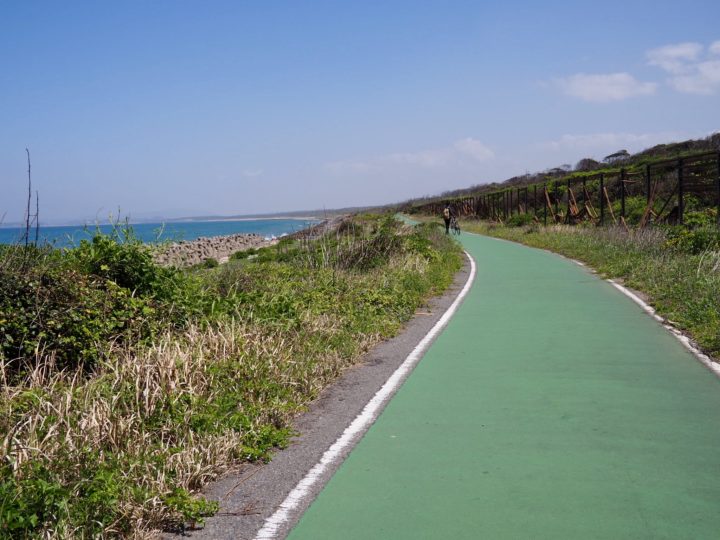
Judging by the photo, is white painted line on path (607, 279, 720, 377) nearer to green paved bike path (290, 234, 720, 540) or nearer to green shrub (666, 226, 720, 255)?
green paved bike path (290, 234, 720, 540)

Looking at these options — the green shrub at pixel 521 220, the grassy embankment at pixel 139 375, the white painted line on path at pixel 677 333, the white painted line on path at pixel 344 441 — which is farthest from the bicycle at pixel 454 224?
the white painted line on path at pixel 344 441

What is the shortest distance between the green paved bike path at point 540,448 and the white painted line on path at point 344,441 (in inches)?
5.3

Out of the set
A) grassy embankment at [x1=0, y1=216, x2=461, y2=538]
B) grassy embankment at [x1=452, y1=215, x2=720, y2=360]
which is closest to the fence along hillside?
grassy embankment at [x1=452, y1=215, x2=720, y2=360]

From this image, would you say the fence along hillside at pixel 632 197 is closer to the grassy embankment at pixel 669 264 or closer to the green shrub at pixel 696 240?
the grassy embankment at pixel 669 264

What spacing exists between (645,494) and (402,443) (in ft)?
6.79

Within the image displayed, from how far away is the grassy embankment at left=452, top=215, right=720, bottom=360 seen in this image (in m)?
11.8

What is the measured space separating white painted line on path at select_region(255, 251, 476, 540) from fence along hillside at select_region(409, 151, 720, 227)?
16032mm

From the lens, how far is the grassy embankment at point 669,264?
38.6 feet

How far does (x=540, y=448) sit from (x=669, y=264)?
12593mm

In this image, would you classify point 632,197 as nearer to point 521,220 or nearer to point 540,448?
point 521,220

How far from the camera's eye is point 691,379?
8.62 m

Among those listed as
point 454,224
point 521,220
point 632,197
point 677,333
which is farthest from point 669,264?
point 521,220

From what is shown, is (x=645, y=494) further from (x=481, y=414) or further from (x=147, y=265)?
(x=147, y=265)

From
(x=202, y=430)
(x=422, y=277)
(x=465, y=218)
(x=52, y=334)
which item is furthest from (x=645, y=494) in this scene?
(x=465, y=218)
